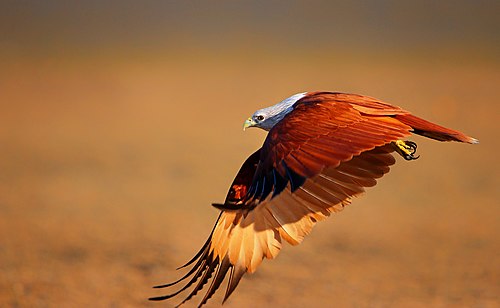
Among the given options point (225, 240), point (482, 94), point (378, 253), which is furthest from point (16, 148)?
point (225, 240)

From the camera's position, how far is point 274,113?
6277mm

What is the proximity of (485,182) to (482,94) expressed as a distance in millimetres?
7768

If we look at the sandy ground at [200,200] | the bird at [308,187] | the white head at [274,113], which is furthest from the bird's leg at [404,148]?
the sandy ground at [200,200]

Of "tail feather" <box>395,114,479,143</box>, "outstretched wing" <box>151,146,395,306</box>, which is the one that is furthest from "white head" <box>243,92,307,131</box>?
"tail feather" <box>395,114,479,143</box>

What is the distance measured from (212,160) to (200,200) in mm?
2377

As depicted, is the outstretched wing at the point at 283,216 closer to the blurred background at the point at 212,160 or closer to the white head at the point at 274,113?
the white head at the point at 274,113

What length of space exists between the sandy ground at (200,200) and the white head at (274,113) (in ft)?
7.28

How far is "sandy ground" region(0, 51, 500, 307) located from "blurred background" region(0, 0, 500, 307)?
4 cm

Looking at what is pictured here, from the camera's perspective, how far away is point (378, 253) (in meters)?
10.4

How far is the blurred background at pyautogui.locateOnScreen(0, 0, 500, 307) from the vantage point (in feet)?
30.0

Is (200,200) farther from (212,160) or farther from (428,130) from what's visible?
(428,130)

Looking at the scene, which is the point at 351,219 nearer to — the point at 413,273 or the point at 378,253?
the point at 378,253

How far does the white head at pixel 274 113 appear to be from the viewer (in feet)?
20.0

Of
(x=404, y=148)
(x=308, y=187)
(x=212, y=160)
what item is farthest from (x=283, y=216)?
(x=212, y=160)
